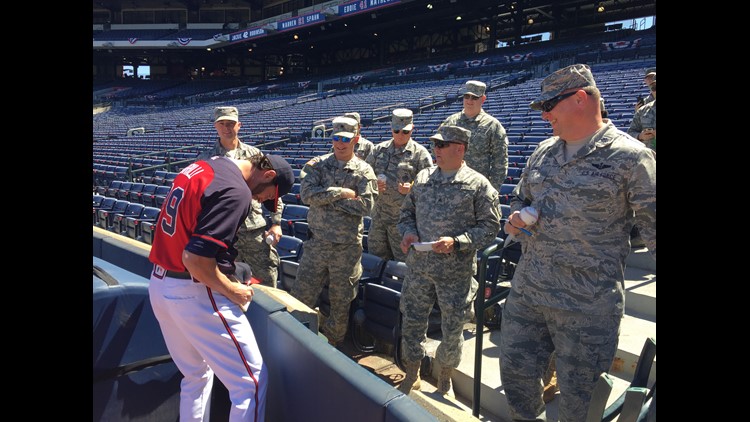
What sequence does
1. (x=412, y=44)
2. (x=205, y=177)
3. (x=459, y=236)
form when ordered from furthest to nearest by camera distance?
(x=412, y=44)
(x=459, y=236)
(x=205, y=177)

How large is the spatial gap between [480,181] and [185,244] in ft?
5.66

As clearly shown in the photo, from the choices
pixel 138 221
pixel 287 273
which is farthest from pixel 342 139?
pixel 138 221

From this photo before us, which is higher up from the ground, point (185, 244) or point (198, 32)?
point (198, 32)

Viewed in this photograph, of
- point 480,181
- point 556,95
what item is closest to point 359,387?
point 556,95

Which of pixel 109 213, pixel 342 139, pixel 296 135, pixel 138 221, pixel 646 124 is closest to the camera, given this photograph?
pixel 342 139

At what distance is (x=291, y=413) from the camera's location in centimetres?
192

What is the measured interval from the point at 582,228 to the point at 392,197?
257 cm

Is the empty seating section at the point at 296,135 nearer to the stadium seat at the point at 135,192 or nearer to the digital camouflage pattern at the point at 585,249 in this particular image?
the stadium seat at the point at 135,192

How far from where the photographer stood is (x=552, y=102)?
1.93 meters

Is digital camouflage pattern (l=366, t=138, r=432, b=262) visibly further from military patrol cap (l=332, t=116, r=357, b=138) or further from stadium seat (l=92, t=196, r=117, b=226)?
stadium seat (l=92, t=196, r=117, b=226)

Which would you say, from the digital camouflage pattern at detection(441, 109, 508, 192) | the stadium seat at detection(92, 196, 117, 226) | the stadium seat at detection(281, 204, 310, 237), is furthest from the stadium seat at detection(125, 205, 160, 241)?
the digital camouflage pattern at detection(441, 109, 508, 192)

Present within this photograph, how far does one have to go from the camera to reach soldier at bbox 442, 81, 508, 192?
4.14 m

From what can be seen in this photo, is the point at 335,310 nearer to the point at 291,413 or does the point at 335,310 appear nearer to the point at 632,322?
the point at 291,413

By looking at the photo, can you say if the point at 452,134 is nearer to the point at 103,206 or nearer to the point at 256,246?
the point at 256,246
